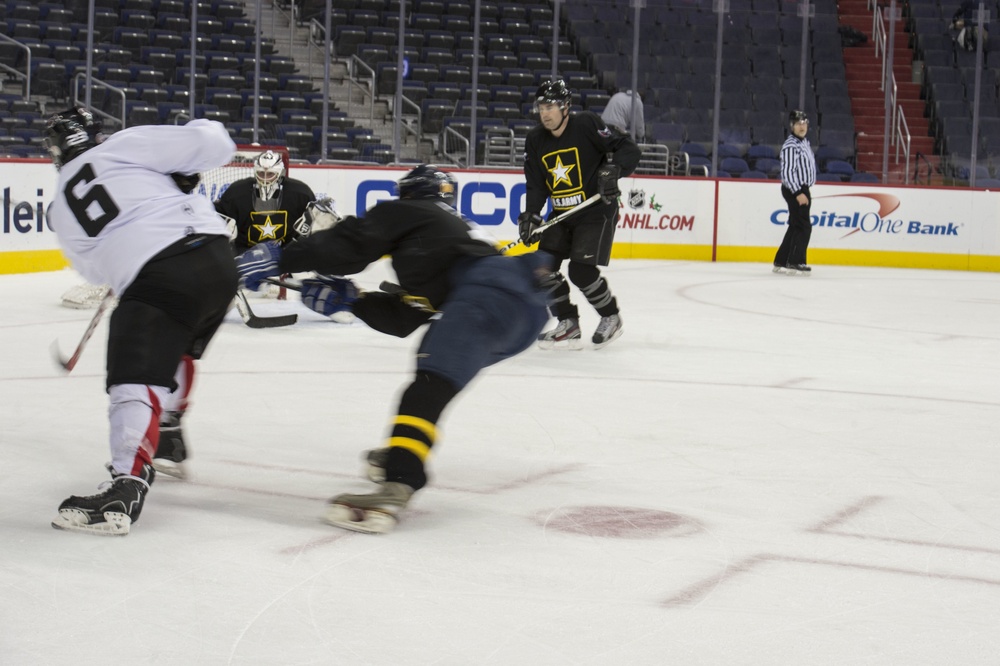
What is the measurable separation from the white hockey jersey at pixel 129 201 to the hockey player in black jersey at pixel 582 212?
3.34 meters

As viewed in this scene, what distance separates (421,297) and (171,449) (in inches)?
31.0

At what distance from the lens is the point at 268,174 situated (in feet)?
22.3

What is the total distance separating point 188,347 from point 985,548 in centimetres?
190

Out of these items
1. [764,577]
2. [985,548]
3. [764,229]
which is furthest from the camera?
[764,229]

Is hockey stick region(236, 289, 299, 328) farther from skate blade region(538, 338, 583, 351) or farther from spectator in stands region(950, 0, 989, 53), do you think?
spectator in stands region(950, 0, 989, 53)

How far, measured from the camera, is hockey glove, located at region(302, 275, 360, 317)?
3188 millimetres

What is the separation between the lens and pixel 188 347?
3.13 meters

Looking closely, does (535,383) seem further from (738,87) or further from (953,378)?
(738,87)

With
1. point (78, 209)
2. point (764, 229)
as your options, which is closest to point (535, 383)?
point (78, 209)

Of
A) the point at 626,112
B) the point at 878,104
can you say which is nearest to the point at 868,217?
the point at 878,104

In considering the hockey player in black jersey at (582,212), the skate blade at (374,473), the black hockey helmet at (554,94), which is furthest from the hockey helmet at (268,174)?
the skate blade at (374,473)

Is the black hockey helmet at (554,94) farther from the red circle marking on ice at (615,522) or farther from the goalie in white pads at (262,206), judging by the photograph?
the red circle marking on ice at (615,522)

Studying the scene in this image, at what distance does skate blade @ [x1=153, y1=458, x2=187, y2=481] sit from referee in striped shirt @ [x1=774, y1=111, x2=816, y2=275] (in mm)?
8636

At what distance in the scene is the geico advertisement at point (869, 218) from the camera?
12586 millimetres
